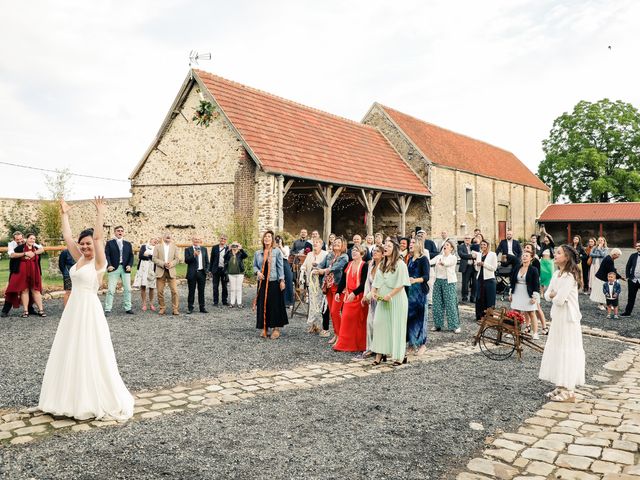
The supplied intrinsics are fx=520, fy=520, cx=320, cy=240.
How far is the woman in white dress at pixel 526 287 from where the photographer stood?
336 inches

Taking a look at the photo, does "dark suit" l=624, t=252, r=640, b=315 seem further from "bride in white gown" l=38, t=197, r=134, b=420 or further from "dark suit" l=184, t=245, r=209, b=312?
"bride in white gown" l=38, t=197, r=134, b=420

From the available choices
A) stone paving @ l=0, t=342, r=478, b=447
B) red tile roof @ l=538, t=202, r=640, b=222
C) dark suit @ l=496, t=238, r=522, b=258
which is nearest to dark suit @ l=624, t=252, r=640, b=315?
dark suit @ l=496, t=238, r=522, b=258

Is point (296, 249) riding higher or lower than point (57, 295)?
higher

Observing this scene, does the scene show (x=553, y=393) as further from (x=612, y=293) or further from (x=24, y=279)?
(x=24, y=279)

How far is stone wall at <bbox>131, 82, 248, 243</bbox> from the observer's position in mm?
18391

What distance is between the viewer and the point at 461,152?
33.1 metres

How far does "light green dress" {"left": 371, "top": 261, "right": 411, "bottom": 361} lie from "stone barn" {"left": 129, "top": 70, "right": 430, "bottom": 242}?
10.8m

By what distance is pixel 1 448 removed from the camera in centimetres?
402

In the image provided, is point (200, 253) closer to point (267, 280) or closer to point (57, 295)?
point (267, 280)

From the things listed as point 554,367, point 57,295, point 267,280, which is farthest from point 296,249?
point 554,367

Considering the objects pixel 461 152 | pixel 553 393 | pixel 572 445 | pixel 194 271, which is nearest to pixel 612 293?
pixel 553 393

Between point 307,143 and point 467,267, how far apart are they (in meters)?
10.2

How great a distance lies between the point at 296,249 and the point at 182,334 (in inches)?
199

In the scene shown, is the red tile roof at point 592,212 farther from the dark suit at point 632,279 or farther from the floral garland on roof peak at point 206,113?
the floral garland on roof peak at point 206,113
